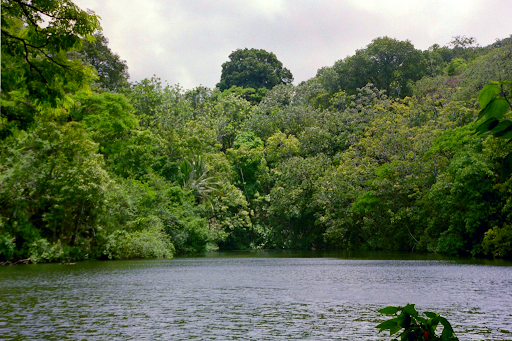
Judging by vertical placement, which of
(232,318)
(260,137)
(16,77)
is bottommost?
(232,318)

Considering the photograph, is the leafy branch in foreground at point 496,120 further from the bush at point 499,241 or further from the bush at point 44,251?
the bush at point 499,241

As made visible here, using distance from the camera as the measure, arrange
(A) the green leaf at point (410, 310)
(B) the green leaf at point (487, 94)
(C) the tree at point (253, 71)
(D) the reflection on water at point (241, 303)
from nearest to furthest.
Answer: (B) the green leaf at point (487, 94) → (A) the green leaf at point (410, 310) → (D) the reflection on water at point (241, 303) → (C) the tree at point (253, 71)

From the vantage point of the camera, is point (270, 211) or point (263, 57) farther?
point (263, 57)

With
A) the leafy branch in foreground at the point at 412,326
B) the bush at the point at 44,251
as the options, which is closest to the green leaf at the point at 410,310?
the leafy branch in foreground at the point at 412,326

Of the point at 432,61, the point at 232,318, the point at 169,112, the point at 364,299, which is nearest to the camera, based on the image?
the point at 232,318

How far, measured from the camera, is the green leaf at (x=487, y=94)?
5.88 ft

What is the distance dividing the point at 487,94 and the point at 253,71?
6474 centimetres

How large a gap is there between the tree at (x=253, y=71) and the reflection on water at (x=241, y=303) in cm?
4754

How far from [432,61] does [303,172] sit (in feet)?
60.1

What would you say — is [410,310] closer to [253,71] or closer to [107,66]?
[107,66]

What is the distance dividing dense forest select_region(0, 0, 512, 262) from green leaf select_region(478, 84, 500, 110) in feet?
29.3

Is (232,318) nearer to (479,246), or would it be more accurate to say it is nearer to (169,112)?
(479,246)

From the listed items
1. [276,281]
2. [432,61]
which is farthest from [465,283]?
[432,61]

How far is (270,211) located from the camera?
151 feet
